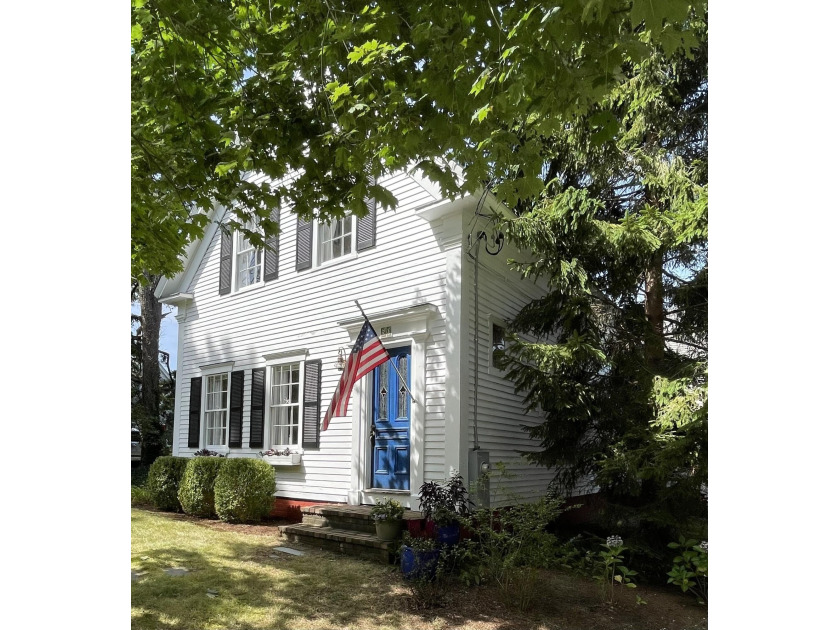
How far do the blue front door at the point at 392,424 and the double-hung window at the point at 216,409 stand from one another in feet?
12.3

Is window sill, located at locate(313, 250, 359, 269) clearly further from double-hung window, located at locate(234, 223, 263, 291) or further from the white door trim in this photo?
double-hung window, located at locate(234, 223, 263, 291)

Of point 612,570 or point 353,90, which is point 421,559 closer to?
point 612,570

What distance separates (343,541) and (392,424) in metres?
1.68

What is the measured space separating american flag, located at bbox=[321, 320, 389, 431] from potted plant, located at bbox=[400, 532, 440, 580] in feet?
6.10

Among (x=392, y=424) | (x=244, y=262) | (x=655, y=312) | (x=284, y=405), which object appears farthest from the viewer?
→ (x=244, y=262)

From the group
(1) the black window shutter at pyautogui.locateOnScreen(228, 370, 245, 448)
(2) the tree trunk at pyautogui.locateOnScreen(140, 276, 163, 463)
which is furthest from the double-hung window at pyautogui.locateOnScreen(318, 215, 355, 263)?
(2) the tree trunk at pyautogui.locateOnScreen(140, 276, 163, 463)

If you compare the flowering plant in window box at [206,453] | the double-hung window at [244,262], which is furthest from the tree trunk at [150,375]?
the flowering plant in window box at [206,453]

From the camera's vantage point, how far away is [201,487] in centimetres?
1006

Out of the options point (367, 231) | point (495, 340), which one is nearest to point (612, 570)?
point (495, 340)

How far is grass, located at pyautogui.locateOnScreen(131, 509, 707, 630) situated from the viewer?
5227 mm

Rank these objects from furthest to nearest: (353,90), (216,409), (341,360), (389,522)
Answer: (216,409) < (341,360) < (389,522) < (353,90)

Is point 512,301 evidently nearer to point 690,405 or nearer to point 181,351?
point 690,405
